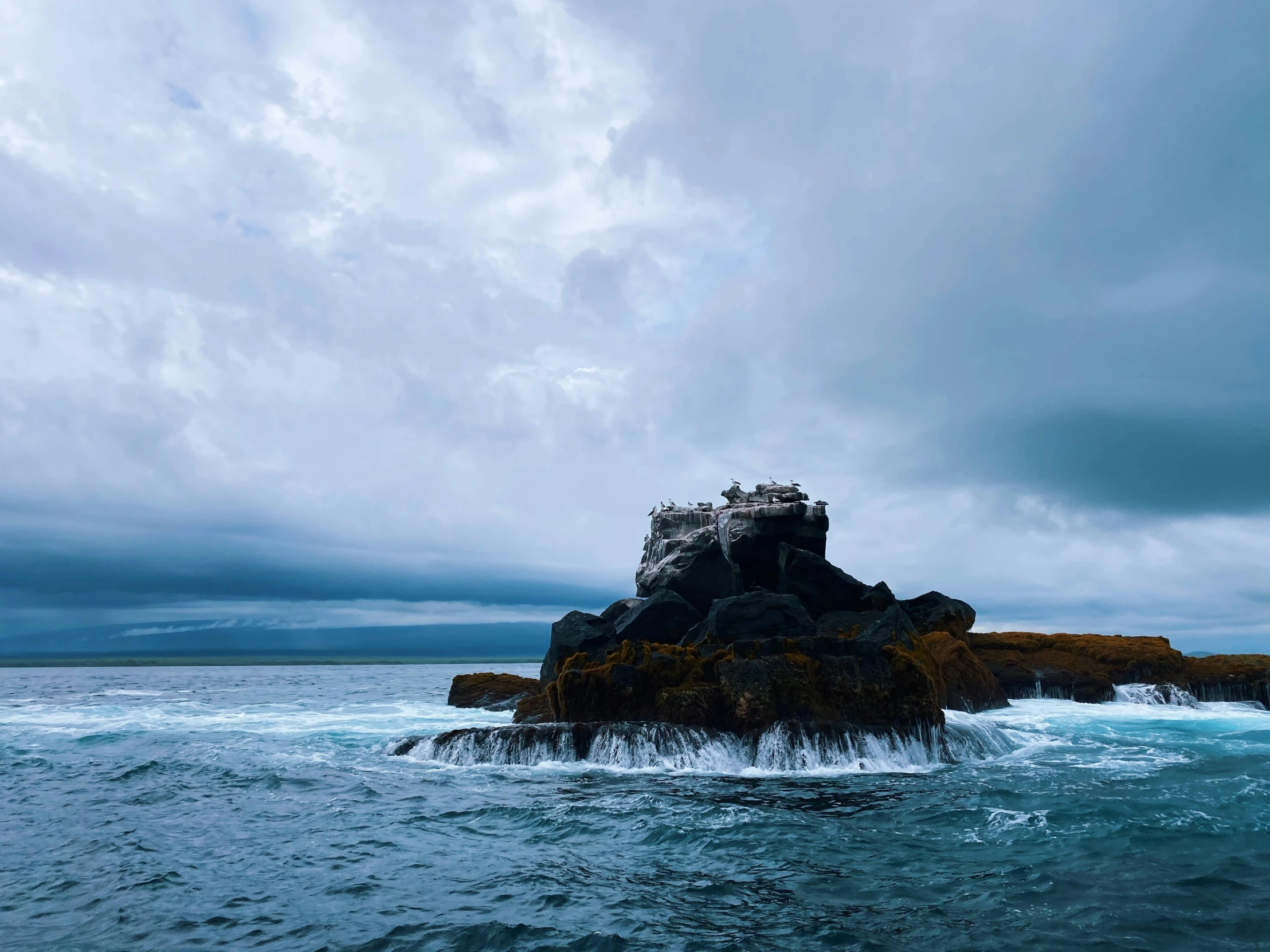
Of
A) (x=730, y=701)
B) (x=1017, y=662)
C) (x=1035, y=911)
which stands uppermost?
(x=1017, y=662)

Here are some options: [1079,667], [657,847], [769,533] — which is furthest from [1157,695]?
[657,847]

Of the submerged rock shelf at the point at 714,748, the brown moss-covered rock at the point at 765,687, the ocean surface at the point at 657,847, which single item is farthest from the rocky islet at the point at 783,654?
the ocean surface at the point at 657,847

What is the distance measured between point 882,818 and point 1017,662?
36728 mm

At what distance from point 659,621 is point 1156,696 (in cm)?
3061

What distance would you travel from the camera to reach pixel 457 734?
28.9 meters

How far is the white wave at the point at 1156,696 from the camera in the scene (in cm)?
4562

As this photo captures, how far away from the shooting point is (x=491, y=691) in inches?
1987

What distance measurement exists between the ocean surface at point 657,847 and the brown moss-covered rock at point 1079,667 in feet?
52.6

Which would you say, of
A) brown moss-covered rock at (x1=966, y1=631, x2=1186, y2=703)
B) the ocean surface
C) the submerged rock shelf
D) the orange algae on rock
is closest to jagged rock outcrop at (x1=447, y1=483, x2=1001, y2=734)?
the submerged rock shelf

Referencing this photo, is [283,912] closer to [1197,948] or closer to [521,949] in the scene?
[521,949]

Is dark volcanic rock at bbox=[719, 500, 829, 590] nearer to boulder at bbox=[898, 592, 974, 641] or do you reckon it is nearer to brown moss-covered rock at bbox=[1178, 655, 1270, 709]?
boulder at bbox=[898, 592, 974, 641]

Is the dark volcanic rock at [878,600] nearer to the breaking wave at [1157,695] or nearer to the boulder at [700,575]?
the boulder at [700,575]

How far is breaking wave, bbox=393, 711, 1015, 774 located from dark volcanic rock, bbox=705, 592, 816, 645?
6.68 meters

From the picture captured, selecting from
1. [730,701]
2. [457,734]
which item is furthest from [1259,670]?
[457,734]
